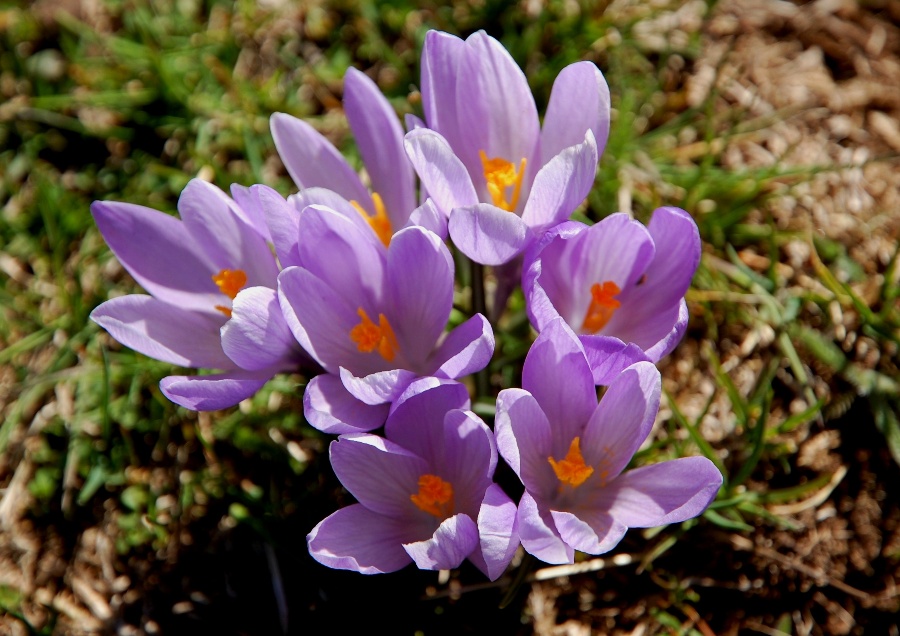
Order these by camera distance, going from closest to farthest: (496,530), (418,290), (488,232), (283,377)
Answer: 1. (496,530)
2. (488,232)
3. (418,290)
4. (283,377)

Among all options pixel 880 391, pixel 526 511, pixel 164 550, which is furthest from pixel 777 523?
pixel 164 550

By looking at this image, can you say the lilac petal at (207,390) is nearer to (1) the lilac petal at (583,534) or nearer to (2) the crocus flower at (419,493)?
(2) the crocus flower at (419,493)

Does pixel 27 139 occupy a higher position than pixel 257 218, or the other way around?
pixel 257 218

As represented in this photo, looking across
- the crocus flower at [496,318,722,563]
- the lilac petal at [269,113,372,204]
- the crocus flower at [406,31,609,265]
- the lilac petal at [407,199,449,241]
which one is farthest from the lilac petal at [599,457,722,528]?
the lilac petal at [269,113,372,204]

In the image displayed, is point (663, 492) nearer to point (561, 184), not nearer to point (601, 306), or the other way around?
point (601, 306)

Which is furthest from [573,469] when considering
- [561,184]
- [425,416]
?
[561,184]

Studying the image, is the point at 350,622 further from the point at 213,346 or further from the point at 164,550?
the point at 213,346
